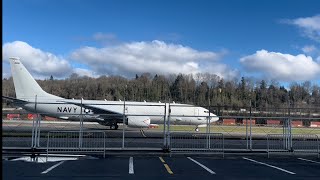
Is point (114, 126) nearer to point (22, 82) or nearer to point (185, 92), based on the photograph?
point (22, 82)

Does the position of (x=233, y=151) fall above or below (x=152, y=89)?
below

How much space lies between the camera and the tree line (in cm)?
7338

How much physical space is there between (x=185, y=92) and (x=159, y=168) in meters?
75.9

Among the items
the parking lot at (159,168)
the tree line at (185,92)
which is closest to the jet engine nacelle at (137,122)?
the parking lot at (159,168)

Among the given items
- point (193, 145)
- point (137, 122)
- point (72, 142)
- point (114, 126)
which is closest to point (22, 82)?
point (114, 126)

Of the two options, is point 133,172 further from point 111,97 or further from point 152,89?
point 152,89

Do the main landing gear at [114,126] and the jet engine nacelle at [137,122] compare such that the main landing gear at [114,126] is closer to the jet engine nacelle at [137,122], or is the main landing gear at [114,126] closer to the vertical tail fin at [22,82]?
the jet engine nacelle at [137,122]

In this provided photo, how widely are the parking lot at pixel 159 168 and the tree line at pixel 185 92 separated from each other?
53.3 m

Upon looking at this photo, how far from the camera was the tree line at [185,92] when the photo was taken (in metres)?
73.4

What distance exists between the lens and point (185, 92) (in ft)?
290

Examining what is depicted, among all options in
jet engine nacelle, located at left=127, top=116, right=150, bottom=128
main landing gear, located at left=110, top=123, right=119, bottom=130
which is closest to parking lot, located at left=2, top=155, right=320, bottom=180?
jet engine nacelle, located at left=127, top=116, right=150, bottom=128

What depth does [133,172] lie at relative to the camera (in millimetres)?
11570

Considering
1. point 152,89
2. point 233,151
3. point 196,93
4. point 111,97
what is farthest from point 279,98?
point 233,151

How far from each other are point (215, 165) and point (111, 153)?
466 centimetres
